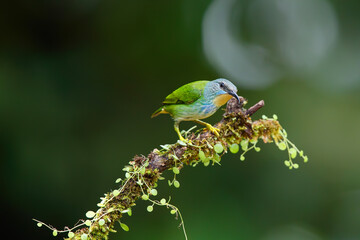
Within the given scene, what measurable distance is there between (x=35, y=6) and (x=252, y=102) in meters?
3.47

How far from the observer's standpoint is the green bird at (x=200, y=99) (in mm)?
2531

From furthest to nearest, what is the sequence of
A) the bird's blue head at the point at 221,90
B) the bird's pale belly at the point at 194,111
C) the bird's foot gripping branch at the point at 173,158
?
the bird's pale belly at the point at 194,111, the bird's blue head at the point at 221,90, the bird's foot gripping branch at the point at 173,158

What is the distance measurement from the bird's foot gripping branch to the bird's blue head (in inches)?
10.3

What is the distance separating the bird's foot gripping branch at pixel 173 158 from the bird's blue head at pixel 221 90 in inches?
10.3

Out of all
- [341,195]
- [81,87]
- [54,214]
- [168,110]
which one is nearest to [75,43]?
[81,87]

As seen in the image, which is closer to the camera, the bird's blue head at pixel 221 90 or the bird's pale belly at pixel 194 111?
the bird's blue head at pixel 221 90

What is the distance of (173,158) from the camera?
6.88 feet

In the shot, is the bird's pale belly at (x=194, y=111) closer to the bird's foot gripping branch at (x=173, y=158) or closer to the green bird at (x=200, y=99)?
the green bird at (x=200, y=99)

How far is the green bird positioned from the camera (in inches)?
99.7

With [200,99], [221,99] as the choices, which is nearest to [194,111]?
[200,99]

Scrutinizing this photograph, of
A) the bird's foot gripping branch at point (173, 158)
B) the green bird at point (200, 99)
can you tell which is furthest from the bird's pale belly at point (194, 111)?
the bird's foot gripping branch at point (173, 158)

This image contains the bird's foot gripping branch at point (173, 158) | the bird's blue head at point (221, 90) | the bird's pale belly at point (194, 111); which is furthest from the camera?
the bird's pale belly at point (194, 111)

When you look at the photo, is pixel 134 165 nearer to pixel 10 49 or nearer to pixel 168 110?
pixel 168 110

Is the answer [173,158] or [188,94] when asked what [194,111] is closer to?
[188,94]
